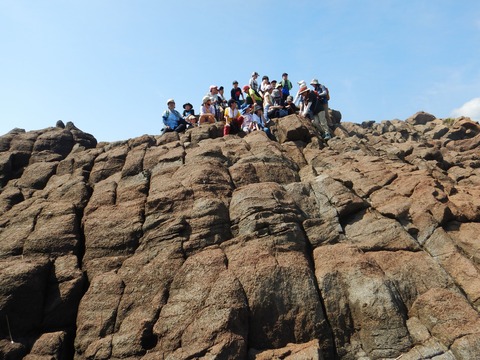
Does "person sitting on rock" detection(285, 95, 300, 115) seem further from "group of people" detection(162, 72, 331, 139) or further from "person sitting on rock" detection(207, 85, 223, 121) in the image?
"person sitting on rock" detection(207, 85, 223, 121)

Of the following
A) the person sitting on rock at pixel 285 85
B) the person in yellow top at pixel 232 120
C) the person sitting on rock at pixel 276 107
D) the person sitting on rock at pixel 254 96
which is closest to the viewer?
the person in yellow top at pixel 232 120

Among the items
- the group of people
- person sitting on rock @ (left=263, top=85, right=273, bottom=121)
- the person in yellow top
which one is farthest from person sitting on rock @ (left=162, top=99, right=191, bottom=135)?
person sitting on rock @ (left=263, top=85, right=273, bottom=121)

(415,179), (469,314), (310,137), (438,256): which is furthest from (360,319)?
(310,137)

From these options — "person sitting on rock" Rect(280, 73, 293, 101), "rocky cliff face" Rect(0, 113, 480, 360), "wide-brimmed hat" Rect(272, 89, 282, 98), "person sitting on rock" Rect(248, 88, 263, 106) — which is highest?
"person sitting on rock" Rect(280, 73, 293, 101)

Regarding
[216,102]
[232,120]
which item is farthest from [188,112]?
[232,120]

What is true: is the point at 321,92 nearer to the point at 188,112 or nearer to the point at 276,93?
the point at 276,93

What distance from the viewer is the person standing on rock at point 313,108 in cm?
3534

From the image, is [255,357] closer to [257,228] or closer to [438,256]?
[257,228]

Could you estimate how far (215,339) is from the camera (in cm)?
1440

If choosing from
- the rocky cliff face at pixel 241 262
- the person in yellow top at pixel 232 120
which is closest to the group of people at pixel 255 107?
the person in yellow top at pixel 232 120

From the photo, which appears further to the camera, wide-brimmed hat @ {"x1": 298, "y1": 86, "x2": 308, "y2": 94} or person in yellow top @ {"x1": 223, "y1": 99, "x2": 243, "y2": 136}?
wide-brimmed hat @ {"x1": 298, "y1": 86, "x2": 308, "y2": 94}

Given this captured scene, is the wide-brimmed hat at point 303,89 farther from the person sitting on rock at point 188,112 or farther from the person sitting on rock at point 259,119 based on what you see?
the person sitting on rock at point 188,112

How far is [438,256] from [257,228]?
27.8ft

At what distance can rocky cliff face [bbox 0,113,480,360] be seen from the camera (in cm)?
1509
